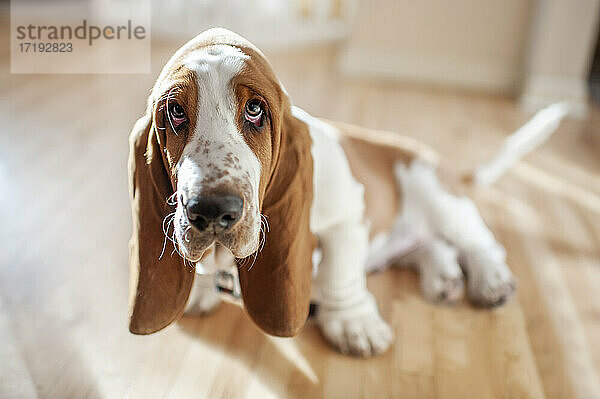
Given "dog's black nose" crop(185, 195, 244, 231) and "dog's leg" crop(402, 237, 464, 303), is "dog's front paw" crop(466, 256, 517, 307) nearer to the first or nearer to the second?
"dog's leg" crop(402, 237, 464, 303)

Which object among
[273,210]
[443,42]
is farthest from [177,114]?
[443,42]

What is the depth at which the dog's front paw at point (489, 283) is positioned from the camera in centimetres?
165

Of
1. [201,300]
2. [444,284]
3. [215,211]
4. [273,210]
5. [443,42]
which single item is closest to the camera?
[215,211]

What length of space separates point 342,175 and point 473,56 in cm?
224

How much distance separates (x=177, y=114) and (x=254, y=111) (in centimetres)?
12

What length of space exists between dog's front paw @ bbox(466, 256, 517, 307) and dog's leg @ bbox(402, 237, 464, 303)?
38 mm

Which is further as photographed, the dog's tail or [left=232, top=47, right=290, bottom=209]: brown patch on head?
the dog's tail

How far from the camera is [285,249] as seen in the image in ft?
3.97

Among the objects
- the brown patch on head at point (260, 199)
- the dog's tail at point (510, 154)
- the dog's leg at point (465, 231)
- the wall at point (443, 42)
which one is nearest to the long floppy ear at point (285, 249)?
the brown patch on head at point (260, 199)

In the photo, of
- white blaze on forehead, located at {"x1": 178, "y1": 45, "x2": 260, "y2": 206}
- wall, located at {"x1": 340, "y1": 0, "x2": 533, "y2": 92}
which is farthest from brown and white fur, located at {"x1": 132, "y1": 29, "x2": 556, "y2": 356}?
wall, located at {"x1": 340, "y1": 0, "x2": 533, "y2": 92}

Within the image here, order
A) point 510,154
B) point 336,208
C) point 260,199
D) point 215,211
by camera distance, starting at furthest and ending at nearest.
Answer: point 510,154 → point 336,208 → point 260,199 → point 215,211

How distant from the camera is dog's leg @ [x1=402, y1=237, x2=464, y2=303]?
1.69m

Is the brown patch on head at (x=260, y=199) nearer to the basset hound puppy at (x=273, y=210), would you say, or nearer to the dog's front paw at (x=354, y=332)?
the basset hound puppy at (x=273, y=210)

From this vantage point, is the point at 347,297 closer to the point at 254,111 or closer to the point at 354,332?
the point at 354,332
